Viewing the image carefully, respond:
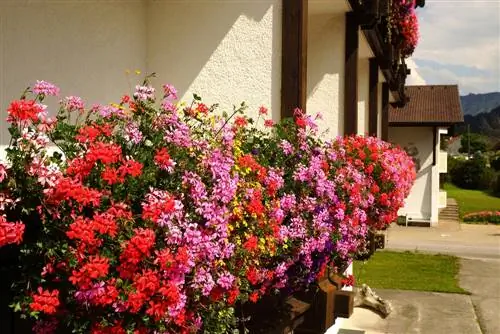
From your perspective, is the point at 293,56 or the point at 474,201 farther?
the point at 474,201

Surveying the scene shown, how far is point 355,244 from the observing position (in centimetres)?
406

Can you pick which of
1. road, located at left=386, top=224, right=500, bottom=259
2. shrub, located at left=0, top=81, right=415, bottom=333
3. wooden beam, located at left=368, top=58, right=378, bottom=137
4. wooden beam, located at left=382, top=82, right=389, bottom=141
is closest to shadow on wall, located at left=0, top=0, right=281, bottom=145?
shrub, located at left=0, top=81, right=415, bottom=333

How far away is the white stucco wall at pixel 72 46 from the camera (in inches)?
138

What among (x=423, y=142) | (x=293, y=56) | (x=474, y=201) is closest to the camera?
(x=293, y=56)

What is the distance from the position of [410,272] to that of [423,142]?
11.0 m

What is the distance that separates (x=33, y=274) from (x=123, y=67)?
113 inches

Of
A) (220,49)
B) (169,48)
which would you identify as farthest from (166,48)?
(220,49)

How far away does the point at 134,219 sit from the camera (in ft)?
6.17

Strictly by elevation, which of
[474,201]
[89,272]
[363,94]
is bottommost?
[474,201]

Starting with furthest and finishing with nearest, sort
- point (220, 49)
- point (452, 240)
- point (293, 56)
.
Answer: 1. point (452, 240)
2. point (220, 49)
3. point (293, 56)

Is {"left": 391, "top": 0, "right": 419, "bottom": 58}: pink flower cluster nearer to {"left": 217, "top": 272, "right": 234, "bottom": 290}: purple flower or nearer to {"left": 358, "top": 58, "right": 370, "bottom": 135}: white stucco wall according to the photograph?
{"left": 358, "top": 58, "right": 370, "bottom": 135}: white stucco wall

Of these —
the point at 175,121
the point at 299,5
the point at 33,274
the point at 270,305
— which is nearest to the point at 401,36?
the point at 299,5

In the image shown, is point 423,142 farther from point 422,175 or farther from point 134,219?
point 134,219

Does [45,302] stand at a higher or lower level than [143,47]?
lower
